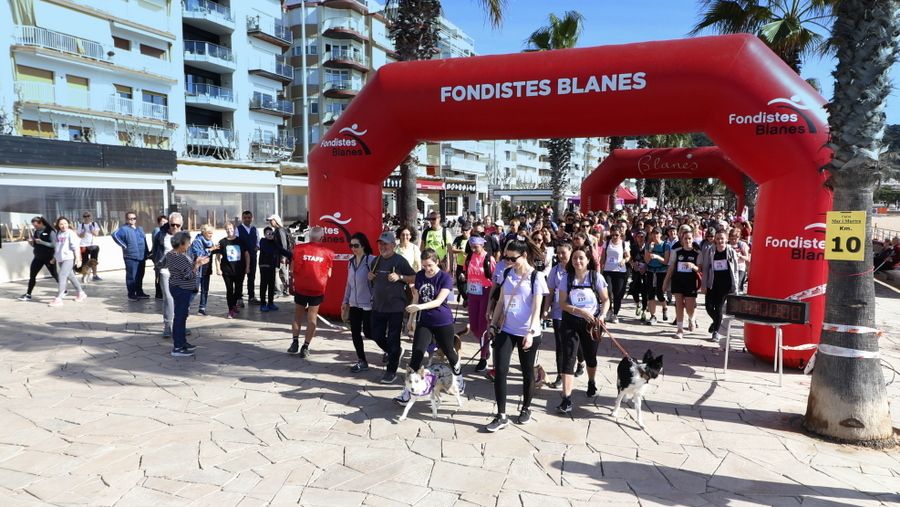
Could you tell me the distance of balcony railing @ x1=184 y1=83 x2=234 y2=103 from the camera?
118ft

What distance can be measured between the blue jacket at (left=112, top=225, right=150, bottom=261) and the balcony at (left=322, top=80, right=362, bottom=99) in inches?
1467

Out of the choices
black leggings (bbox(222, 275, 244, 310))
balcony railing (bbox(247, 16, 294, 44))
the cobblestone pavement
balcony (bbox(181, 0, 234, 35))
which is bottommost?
the cobblestone pavement

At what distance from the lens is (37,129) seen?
88.1 feet

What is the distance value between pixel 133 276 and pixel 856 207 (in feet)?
38.4

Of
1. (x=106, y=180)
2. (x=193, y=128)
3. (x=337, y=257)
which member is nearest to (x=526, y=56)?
(x=337, y=257)

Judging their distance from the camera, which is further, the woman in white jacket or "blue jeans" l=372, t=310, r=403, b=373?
the woman in white jacket

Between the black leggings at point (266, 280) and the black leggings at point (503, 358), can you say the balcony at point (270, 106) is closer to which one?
the black leggings at point (266, 280)

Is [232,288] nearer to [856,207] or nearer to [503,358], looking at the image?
[503,358]

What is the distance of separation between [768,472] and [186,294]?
6567 mm

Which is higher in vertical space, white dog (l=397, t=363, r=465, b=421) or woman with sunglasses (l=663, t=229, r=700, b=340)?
woman with sunglasses (l=663, t=229, r=700, b=340)

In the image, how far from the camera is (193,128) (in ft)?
117

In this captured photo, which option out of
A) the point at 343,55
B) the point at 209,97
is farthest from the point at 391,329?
the point at 343,55

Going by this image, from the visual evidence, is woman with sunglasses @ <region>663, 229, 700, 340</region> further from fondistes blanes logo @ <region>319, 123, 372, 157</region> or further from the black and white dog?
fondistes blanes logo @ <region>319, 123, 372, 157</region>

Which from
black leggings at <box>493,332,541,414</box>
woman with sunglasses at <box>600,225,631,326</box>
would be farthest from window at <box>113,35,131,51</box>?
black leggings at <box>493,332,541,414</box>
